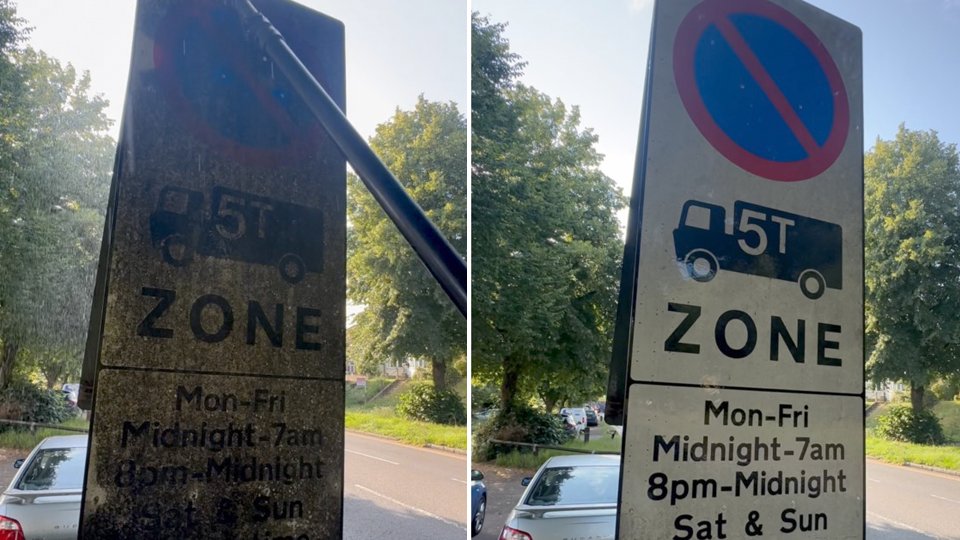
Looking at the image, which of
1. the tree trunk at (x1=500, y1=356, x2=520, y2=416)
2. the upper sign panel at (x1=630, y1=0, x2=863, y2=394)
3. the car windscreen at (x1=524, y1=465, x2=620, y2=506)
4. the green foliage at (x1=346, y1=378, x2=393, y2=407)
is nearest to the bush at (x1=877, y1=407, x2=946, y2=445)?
the car windscreen at (x1=524, y1=465, x2=620, y2=506)

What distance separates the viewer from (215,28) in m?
1.01

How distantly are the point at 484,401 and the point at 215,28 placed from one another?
187cm

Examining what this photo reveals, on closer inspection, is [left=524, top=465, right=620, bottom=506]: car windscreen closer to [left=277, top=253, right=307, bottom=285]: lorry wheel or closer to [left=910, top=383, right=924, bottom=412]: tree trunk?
[left=910, top=383, right=924, bottom=412]: tree trunk

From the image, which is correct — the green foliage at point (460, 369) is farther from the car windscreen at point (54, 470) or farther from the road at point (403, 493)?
the car windscreen at point (54, 470)

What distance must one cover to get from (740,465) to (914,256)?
233 centimetres

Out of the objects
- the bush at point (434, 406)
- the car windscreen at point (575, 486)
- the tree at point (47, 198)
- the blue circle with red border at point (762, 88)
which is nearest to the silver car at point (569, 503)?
the car windscreen at point (575, 486)

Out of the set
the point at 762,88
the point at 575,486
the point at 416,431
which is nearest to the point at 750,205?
the point at 762,88

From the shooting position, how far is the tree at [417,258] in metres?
2.32

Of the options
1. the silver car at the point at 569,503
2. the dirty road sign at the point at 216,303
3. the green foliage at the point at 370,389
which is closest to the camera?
the dirty road sign at the point at 216,303

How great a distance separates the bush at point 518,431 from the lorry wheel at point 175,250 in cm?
184

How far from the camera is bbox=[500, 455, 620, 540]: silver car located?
2416mm

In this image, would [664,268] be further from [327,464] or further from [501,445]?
[501,445]

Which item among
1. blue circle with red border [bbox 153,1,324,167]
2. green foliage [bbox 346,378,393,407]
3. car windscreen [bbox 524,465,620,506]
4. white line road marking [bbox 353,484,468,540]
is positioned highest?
blue circle with red border [bbox 153,1,324,167]

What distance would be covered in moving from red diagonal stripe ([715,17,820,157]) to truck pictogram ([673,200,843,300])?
0.11 metres
